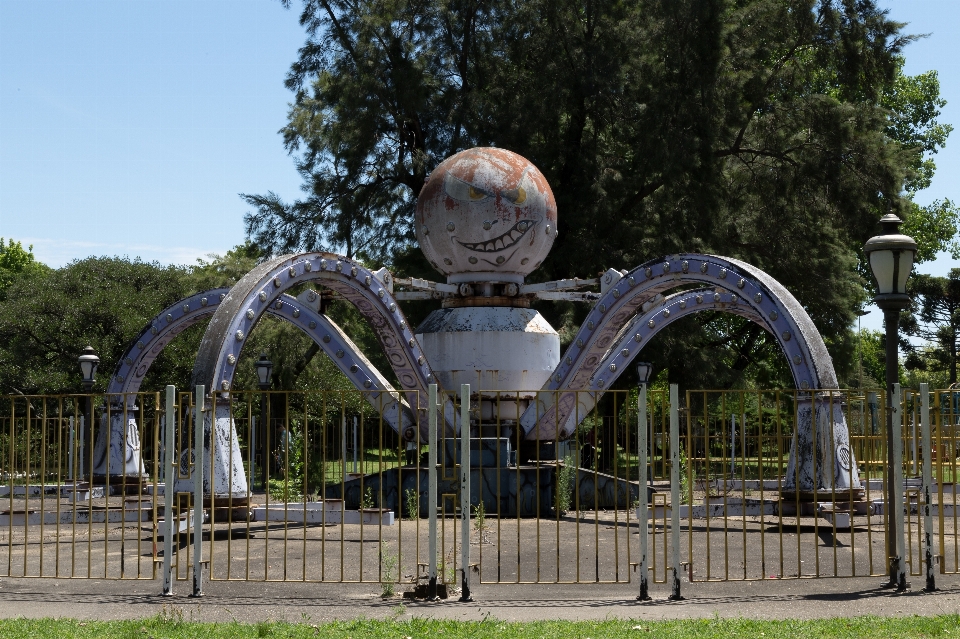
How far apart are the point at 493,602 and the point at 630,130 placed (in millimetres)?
20739

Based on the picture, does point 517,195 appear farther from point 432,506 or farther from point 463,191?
point 432,506

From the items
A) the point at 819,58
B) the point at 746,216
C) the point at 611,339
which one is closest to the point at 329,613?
the point at 611,339

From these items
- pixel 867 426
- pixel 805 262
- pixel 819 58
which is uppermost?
pixel 819 58

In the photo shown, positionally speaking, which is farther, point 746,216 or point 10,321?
point 10,321

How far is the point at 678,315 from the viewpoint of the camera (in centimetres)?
1812

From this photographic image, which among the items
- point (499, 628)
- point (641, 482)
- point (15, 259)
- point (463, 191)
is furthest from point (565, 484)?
point (15, 259)

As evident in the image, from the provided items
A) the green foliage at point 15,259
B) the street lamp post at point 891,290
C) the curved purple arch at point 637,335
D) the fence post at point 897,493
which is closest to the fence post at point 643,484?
the fence post at point 897,493

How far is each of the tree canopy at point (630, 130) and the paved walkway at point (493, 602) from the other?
1676 centimetres

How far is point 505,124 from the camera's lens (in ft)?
91.7

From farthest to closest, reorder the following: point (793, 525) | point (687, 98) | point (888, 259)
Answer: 1. point (687, 98)
2. point (793, 525)
3. point (888, 259)

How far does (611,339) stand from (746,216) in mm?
11517

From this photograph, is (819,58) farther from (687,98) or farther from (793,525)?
(793,525)

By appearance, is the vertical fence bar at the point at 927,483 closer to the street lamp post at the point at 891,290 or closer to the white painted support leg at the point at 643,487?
the street lamp post at the point at 891,290

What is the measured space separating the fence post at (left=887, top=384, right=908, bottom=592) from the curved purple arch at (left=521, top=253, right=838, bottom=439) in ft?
16.4
